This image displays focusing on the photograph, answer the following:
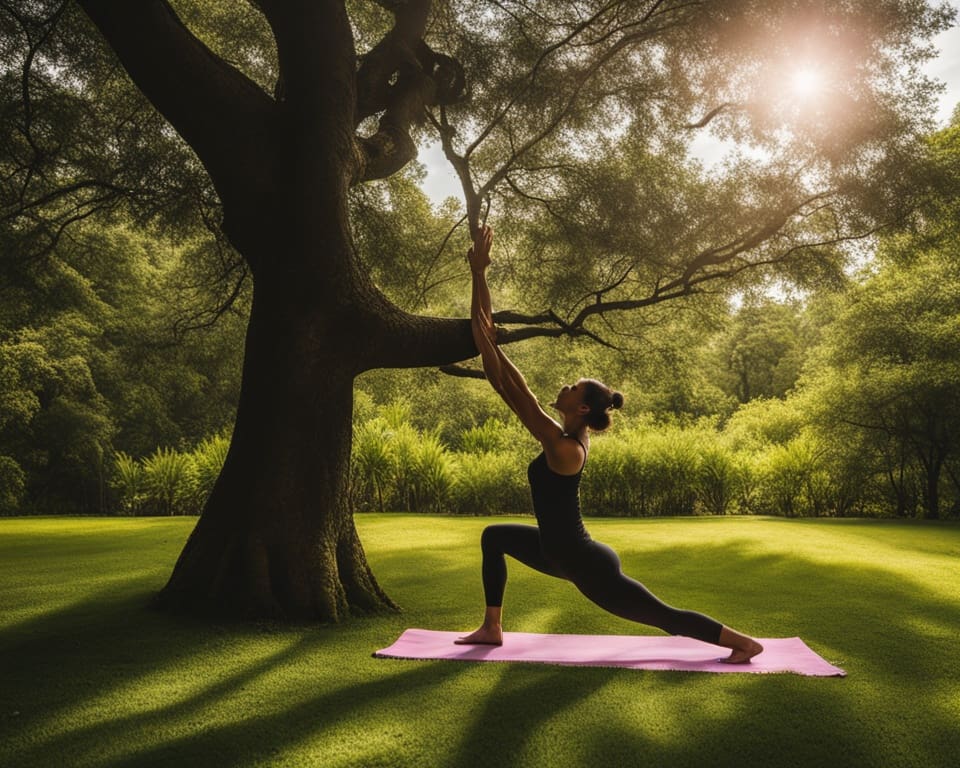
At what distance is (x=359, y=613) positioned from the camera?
4.85 m

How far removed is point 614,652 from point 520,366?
441 inches

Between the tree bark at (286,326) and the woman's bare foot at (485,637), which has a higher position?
the tree bark at (286,326)

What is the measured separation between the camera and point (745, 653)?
3.64m

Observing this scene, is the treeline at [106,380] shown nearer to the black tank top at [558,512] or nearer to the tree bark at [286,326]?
the tree bark at [286,326]

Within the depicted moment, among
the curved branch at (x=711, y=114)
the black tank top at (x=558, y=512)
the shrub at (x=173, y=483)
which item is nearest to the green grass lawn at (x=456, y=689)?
the black tank top at (x=558, y=512)

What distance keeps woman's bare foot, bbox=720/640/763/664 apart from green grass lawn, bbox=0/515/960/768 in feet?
0.56

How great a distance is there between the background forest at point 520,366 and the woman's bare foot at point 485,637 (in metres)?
5.85

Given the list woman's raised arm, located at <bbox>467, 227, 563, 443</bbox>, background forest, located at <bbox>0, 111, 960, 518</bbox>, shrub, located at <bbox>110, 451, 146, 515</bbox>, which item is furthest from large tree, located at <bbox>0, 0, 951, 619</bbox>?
shrub, located at <bbox>110, 451, 146, 515</bbox>

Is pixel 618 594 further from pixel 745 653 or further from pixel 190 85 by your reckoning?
pixel 190 85

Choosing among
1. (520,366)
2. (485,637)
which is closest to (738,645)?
(485,637)

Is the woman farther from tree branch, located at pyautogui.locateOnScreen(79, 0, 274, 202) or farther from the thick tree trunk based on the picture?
tree branch, located at pyautogui.locateOnScreen(79, 0, 274, 202)

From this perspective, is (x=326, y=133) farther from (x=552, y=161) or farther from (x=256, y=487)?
(x=552, y=161)

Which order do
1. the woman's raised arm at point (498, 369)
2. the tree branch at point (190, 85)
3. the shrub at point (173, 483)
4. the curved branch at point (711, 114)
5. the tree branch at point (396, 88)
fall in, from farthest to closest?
the shrub at point (173, 483)
the curved branch at point (711, 114)
the tree branch at point (396, 88)
the tree branch at point (190, 85)
the woman's raised arm at point (498, 369)

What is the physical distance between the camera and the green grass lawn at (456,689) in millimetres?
2592
